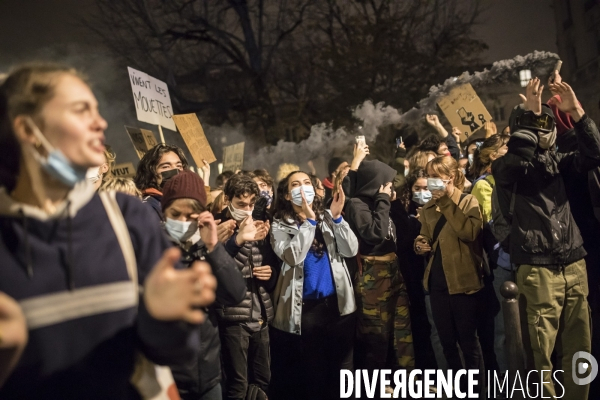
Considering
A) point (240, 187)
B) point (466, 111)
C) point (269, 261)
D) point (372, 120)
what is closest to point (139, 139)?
point (240, 187)

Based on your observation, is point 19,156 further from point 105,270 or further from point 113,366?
point 113,366

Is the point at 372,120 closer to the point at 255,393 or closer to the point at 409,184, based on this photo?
the point at 409,184

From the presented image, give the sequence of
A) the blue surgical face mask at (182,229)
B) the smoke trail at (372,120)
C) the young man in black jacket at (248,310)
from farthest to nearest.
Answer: the smoke trail at (372,120)
the young man in black jacket at (248,310)
the blue surgical face mask at (182,229)

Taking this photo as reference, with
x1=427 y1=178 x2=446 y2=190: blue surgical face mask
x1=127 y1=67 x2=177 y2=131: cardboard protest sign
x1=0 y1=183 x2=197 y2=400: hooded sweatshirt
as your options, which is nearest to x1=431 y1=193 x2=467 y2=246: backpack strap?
x1=427 y1=178 x2=446 y2=190: blue surgical face mask

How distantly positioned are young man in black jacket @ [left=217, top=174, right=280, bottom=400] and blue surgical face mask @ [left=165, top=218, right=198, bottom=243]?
38.7 inches

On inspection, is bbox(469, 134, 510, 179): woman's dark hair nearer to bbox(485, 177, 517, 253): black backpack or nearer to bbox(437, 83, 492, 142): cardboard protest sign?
bbox(485, 177, 517, 253): black backpack

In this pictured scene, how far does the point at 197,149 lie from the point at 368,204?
193 centimetres

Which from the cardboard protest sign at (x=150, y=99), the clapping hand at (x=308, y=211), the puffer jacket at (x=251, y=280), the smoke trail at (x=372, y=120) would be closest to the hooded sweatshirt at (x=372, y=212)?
the clapping hand at (x=308, y=211)

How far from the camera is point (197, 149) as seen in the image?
5.33 metres

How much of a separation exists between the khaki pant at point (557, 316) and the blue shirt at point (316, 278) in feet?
3.93

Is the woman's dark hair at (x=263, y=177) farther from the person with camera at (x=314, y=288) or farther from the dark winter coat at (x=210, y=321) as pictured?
the dark winter coat at (x=210, y=321)

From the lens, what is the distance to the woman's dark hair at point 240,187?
3738 mm

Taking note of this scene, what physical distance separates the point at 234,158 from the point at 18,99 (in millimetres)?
5028

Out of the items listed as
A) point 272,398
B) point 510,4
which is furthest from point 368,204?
point 510,4
